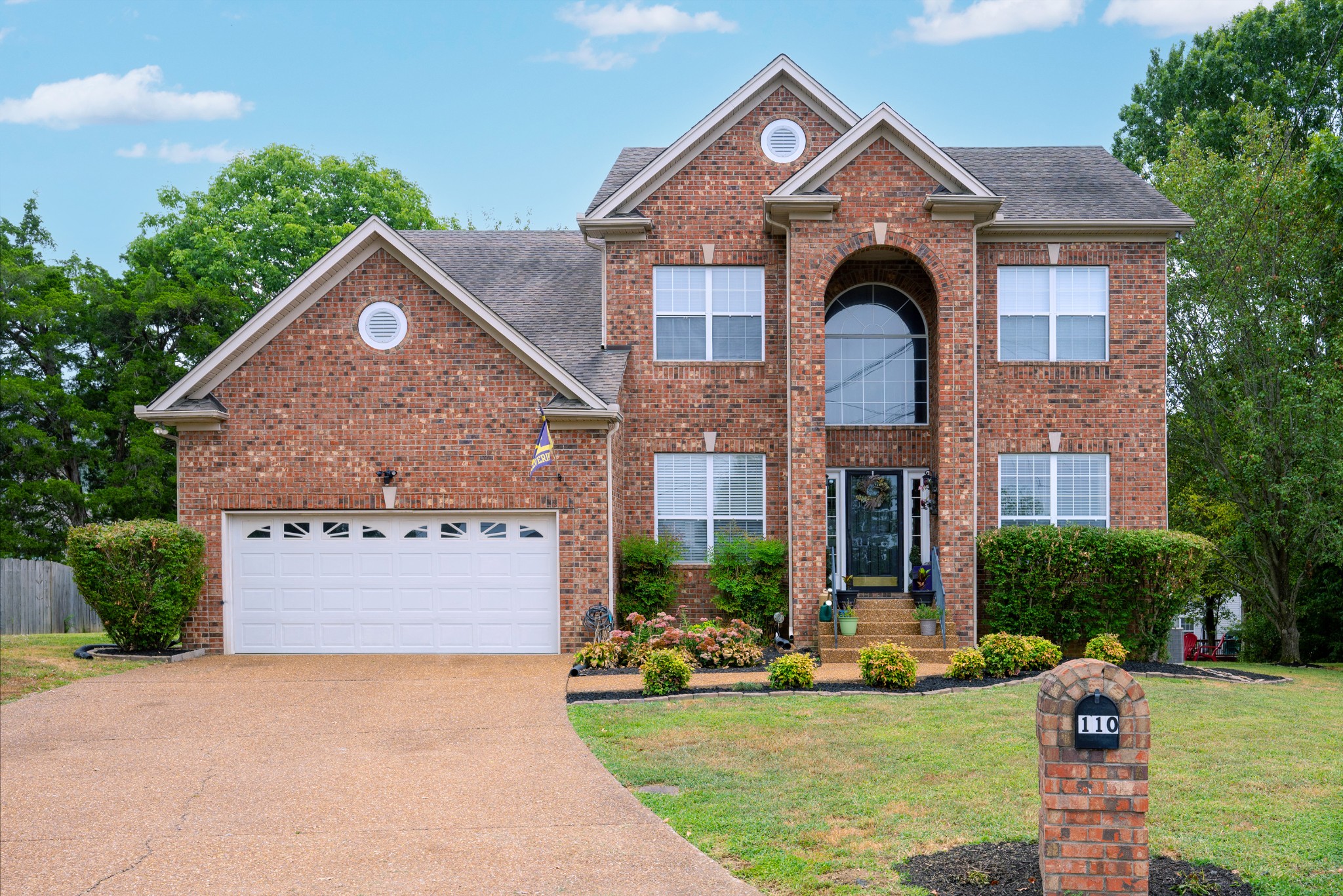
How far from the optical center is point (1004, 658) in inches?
498

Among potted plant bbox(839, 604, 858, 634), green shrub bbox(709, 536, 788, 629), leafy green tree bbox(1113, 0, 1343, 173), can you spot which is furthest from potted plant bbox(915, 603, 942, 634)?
leafy green tree bbox(1113, 0, 1343, 173)

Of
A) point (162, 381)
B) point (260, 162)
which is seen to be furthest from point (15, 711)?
point (260, 162)

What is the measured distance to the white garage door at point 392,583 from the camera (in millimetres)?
15125

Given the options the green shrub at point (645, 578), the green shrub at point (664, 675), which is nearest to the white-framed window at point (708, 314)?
the green shrub at point (645, 578)

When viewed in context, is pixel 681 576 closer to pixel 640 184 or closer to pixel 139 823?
pixel 640 184

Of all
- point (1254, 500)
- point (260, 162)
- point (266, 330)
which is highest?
point (260, 162)

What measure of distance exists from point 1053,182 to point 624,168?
7.87 metres

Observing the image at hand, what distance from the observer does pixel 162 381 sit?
27609mm

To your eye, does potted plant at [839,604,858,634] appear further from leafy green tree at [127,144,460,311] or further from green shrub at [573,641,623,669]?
leafy green tree at [127,144,460,311]

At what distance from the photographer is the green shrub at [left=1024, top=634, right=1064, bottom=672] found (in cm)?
1277

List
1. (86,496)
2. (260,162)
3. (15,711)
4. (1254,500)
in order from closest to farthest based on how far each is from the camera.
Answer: (15,711) → (1254,500) → (86,496) → (260,162)

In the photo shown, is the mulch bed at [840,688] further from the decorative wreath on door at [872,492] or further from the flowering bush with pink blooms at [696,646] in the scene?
the decorative wreath on door at [872,492]

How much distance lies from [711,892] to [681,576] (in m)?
10.9

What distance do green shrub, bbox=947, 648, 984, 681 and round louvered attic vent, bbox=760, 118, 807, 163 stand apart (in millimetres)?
8722
